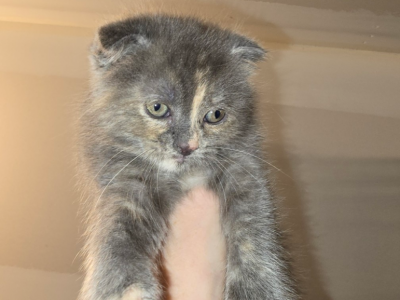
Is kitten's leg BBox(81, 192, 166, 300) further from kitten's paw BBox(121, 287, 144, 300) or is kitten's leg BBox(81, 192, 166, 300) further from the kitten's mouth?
the kitten's mouth

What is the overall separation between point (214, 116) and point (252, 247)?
502 millimetres

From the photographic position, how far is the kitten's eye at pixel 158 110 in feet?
4.72

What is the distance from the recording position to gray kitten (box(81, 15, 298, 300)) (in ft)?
4.59

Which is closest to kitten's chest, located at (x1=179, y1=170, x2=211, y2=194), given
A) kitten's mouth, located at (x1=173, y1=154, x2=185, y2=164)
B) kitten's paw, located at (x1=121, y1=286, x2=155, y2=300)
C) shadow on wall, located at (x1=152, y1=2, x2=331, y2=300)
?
kitten's mouth, located at (x1=173, y1=154, x2=185, y2=164)

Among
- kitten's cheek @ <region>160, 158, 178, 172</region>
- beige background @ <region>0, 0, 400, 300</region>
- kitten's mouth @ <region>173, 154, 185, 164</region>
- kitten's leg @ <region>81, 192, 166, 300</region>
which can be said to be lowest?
kitten's leg @ <region>81, 192, 166, 300</region>

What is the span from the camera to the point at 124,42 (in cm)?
148

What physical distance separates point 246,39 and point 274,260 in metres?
0.91

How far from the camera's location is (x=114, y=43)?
1.44 m

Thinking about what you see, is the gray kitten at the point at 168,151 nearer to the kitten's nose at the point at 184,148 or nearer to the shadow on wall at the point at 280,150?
the kitten's nose at the point at 184,148

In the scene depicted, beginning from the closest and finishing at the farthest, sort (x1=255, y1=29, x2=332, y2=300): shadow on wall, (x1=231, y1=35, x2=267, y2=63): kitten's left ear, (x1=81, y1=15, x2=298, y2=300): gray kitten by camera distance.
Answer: (x1=81, y1=15, x2=298, y2=300): gray kitten, (x1=231, y1=35, x2=267, y2=63): kitten's left ear, (x1=255, y1=29, x2=332, y2=300): shadow on wall

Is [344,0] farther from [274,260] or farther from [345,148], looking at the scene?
[274,260]

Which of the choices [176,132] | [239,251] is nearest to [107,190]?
[176,132]

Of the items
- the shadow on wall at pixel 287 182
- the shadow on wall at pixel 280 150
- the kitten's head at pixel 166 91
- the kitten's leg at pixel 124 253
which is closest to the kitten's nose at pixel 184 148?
the kitten's head at pixel 166 91

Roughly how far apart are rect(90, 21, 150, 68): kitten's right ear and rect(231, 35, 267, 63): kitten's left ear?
0.39 meters
